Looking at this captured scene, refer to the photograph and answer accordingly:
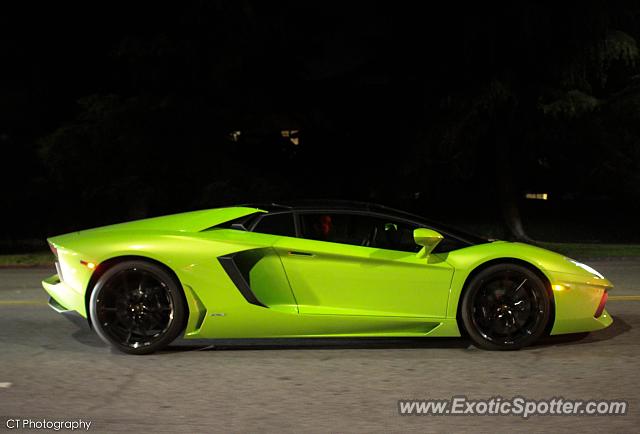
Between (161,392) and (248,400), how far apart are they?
658 mm

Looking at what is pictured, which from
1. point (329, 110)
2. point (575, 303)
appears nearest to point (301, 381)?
point (575, 303)

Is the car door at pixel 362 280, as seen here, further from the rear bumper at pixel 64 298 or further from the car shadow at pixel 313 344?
the rear bumper at pixel 64 298

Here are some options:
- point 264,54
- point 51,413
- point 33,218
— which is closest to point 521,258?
point 51,413

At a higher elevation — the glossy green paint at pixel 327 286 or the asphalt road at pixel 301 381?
the glossy green paint at pixel 327 286

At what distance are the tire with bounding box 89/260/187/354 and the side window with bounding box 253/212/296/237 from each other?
2.86 feet

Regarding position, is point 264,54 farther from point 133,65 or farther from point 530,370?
point 530,370

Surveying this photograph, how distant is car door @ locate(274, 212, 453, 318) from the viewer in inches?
321

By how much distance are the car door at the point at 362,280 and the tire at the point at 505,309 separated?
0.81 ft

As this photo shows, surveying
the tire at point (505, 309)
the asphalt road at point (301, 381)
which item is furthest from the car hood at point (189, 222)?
the tire at point (505, 309)

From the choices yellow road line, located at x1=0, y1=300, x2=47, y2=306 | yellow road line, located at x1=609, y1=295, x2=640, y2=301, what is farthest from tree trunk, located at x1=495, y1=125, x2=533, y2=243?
yellow road line, located at x1=0, y1=300, x2=47, y2=306

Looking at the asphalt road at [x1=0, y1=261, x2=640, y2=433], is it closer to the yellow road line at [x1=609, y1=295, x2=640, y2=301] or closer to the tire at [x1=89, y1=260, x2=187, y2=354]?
the tire at [x1=89, y1=260, x2=187, y2=354]

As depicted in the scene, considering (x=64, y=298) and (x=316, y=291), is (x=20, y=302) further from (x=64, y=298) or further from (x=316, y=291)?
(x=316, y=291)

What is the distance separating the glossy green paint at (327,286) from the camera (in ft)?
26.6

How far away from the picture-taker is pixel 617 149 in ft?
86.7
